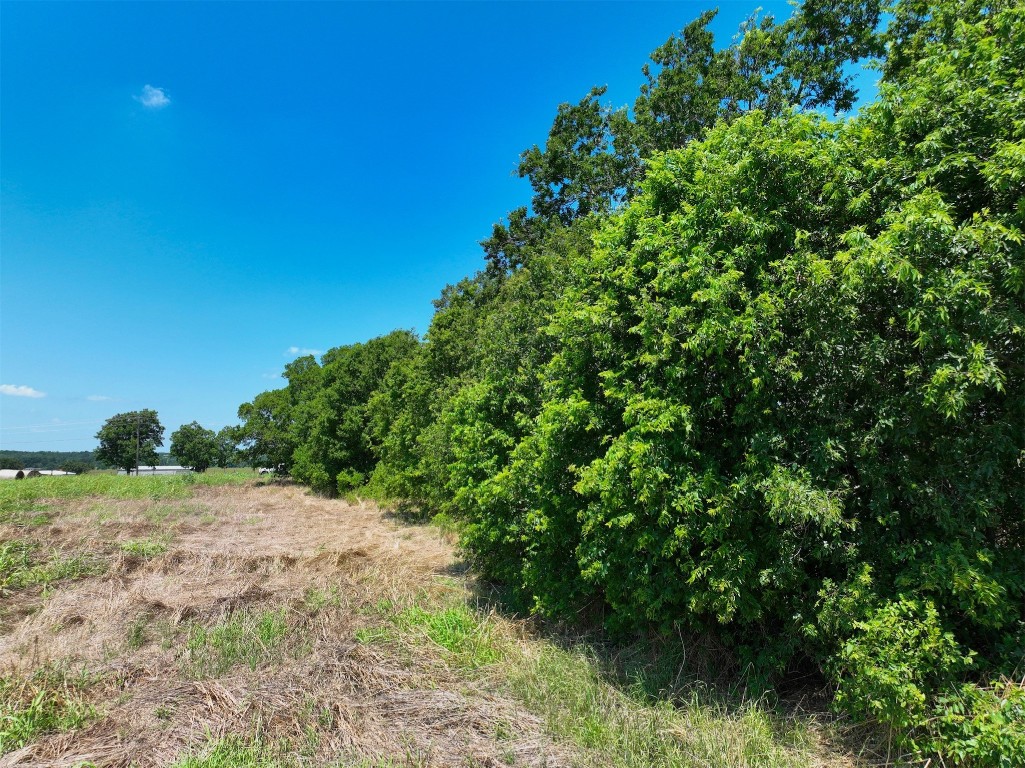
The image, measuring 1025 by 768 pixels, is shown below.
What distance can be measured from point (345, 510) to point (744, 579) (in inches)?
878

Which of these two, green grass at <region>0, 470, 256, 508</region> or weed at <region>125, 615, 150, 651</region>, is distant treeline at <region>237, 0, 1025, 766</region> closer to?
weed at <region>125, 615, 150, 651</region>

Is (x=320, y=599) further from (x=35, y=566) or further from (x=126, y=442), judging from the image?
(x=126, y=442)

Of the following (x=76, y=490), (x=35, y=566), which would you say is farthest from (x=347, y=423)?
(x=35, y=566)

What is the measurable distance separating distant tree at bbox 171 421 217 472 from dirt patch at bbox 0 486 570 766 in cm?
8788

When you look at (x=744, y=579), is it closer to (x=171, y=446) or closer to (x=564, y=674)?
(x=564, y=674)

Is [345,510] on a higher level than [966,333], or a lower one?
lower

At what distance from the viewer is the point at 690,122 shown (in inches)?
565

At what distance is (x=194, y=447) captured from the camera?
89.0 metres

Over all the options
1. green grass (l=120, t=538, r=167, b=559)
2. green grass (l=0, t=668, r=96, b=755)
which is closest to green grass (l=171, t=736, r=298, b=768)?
green grass (l=0, t=668, r=96, b=755)

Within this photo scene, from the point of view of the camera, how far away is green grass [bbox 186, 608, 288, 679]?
19.8ft

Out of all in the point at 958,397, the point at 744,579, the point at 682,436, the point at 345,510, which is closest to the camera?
the point at 958,397

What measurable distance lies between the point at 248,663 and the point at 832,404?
726 cm

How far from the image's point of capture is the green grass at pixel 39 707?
4.61 metres

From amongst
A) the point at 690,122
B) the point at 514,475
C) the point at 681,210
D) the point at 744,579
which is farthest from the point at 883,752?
the point at 690,122
